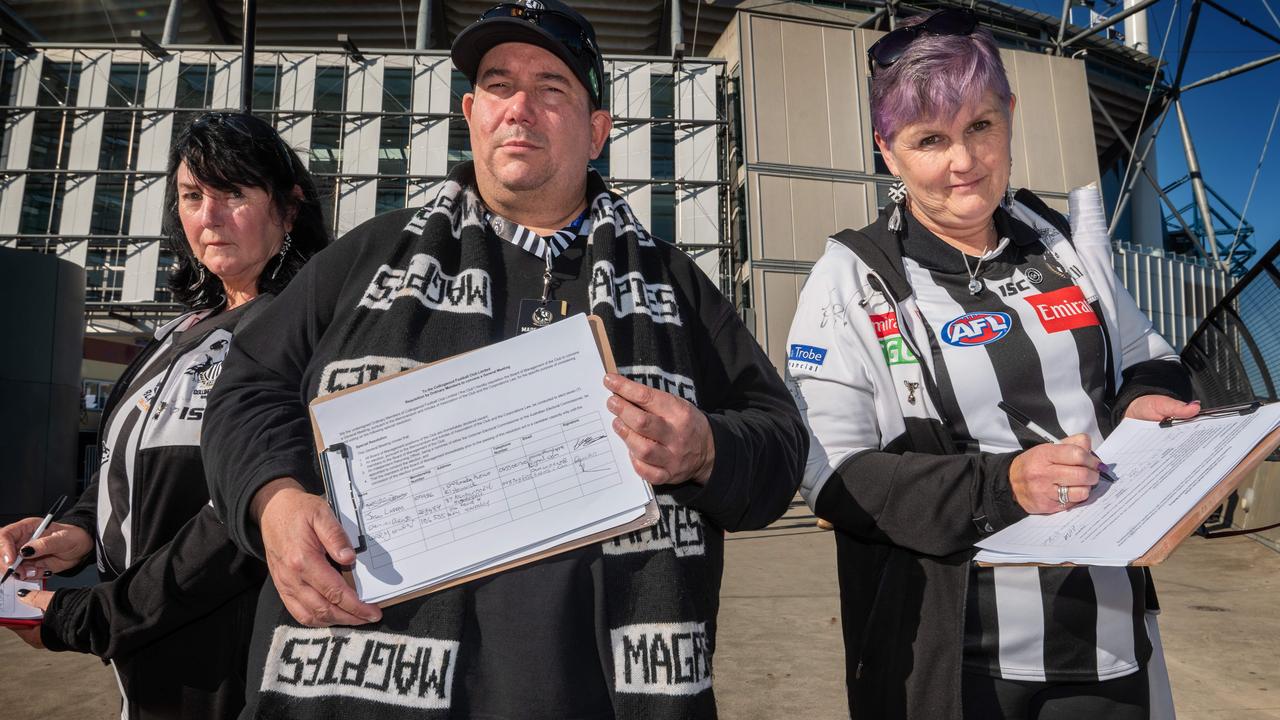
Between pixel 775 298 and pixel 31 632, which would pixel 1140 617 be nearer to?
pixel 31 632

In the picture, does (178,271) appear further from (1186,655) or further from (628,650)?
(1186,655)

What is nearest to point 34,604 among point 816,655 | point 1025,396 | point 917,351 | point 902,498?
point 902,498

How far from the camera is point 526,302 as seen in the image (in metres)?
1.66

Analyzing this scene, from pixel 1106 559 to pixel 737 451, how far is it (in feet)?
2.21

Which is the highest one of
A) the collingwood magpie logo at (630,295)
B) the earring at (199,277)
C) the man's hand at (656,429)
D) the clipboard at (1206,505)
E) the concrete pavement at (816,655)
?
the earring at (199,277)

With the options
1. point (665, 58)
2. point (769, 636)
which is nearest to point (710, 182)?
point (665, 58)

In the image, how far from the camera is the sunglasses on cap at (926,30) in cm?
198

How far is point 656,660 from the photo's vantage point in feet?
4.63

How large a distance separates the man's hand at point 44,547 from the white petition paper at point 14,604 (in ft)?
0.11

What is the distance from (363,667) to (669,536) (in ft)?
2.02

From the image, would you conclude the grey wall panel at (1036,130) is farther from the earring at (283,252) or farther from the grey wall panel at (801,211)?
the earring at (283,252)

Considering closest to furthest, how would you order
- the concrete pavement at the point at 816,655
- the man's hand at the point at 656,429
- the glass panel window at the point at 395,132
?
the man's hand at the point at 656,429, the concrete pavement at the point at 816,655, the glass panel window at the point at 395,132

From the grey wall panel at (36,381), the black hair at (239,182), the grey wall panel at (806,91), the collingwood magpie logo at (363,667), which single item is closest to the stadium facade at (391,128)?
the grey wall panel at (806,91)

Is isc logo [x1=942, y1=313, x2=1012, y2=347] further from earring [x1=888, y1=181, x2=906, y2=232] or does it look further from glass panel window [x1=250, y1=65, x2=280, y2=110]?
glass panel window [x1=250, y1=65, x2=280, y2=110]
